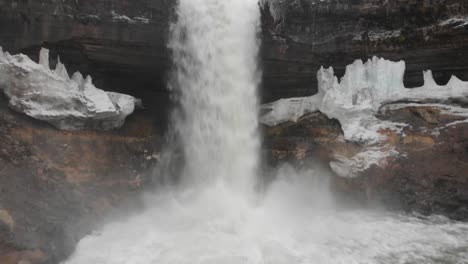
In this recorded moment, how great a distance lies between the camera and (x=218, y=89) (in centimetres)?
1194

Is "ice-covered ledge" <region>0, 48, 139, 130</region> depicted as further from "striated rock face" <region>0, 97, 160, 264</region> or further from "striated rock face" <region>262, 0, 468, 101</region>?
"striated rock face" <region>262, 0, 468, 101</region>

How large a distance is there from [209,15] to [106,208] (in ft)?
22.5

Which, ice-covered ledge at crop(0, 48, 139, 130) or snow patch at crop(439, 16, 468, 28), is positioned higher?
snow patch at crop(439, 16, 468, 28)

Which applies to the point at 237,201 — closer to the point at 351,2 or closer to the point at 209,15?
the point at 209,15

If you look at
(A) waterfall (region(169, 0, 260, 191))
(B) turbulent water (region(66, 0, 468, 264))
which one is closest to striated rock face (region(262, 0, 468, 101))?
(A) waterfall (region(169, 0, 260, 191))

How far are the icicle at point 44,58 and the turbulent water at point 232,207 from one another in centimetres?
366

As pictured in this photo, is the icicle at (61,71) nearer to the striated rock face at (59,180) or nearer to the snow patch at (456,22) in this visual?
the striated rock face at (59,180)

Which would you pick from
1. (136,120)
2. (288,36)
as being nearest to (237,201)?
(136,120)

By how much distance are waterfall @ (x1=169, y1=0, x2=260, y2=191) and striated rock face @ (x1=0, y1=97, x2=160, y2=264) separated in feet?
5.49

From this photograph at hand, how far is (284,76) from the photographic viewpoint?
12352mm

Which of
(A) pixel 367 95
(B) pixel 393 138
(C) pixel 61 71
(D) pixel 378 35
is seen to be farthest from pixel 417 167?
(C) pixel 61 71

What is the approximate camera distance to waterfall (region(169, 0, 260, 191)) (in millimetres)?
11555

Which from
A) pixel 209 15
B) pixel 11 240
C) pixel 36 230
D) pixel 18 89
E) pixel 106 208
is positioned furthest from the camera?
pixel 209 15

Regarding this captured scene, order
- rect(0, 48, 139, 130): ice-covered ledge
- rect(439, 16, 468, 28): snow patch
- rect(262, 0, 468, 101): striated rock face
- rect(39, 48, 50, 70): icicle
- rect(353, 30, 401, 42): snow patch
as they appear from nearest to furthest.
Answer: rect(0, 48, 139, 130): ice-covered ledge, rect(39, 48, 50, 70): icicle, rect(439, 16, 468, 28): snow patch, rect(262, 0, 468, 101): striated rock face, rect(353, 30, 401, 42): snow patch
